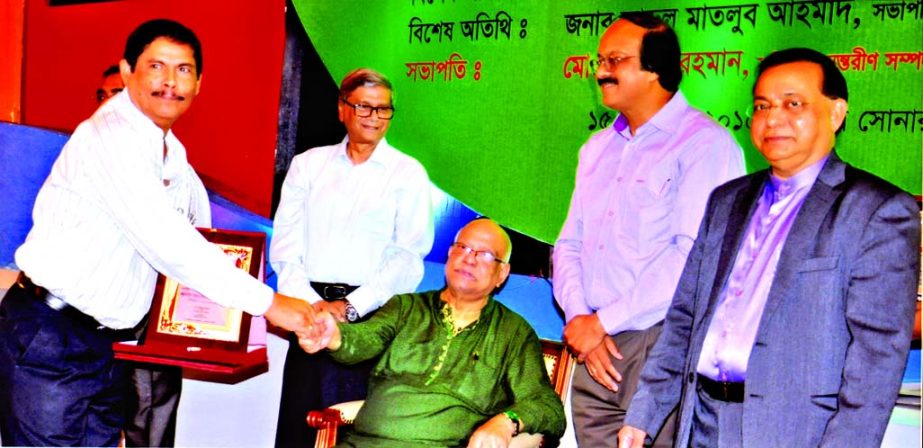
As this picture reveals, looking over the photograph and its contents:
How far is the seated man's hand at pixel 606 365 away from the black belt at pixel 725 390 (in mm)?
572

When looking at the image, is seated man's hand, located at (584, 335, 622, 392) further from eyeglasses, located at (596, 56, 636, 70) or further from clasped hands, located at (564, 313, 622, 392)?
eyeglasses, located at (596, 56, 636, 70)

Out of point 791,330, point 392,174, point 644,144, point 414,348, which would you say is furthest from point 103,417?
point 791,330

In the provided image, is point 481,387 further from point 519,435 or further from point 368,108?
point 368,108

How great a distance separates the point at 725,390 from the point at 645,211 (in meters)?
0.75

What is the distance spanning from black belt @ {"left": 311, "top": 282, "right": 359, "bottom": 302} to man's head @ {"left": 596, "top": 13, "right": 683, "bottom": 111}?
3.87 feet

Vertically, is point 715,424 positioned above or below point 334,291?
below

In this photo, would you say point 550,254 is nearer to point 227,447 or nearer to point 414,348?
point 414,348

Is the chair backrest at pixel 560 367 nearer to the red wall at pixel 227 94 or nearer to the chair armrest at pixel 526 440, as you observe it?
the chair armrest at pixel 526 440

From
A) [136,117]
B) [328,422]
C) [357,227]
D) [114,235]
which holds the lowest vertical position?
[328,422]

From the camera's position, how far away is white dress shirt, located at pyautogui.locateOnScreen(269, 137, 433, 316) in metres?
3.37

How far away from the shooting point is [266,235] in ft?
11.5

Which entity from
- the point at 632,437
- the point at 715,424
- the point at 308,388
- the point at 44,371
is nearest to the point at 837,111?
the point at 715,424

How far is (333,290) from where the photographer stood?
339 centimetres

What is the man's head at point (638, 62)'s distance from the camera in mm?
2949
